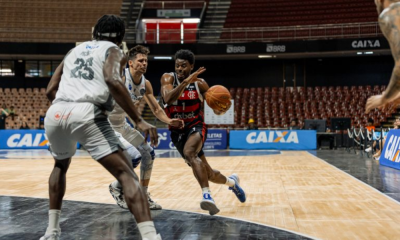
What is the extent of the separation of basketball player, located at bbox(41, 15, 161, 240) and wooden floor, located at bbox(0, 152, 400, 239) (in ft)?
5.97

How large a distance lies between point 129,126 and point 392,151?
8.19 metres

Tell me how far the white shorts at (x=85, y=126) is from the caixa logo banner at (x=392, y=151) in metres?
9.09

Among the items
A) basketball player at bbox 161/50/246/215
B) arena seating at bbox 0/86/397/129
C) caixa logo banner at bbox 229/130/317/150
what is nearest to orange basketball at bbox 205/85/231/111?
basketball player at bbox 161/50/246/215

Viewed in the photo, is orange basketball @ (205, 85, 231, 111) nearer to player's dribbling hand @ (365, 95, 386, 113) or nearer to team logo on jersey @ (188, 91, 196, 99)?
team logo on jersey @ (188, 91, 196, 99)

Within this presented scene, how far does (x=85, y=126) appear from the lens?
331 centimetres

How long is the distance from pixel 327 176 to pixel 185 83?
534 cm

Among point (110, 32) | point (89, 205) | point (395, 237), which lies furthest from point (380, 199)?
point (110, 32)

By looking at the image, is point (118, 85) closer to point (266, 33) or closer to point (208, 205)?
point (208, 205)

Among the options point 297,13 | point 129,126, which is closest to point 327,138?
point 297,13

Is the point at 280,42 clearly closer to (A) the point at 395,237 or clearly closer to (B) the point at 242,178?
(B) the point at 242,178

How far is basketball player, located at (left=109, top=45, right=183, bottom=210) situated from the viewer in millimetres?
5465

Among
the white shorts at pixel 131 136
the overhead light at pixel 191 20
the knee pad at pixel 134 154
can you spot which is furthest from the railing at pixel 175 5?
the knee pad at pixel 134 154

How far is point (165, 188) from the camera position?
25.3ft

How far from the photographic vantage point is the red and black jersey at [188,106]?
578 centimetres
